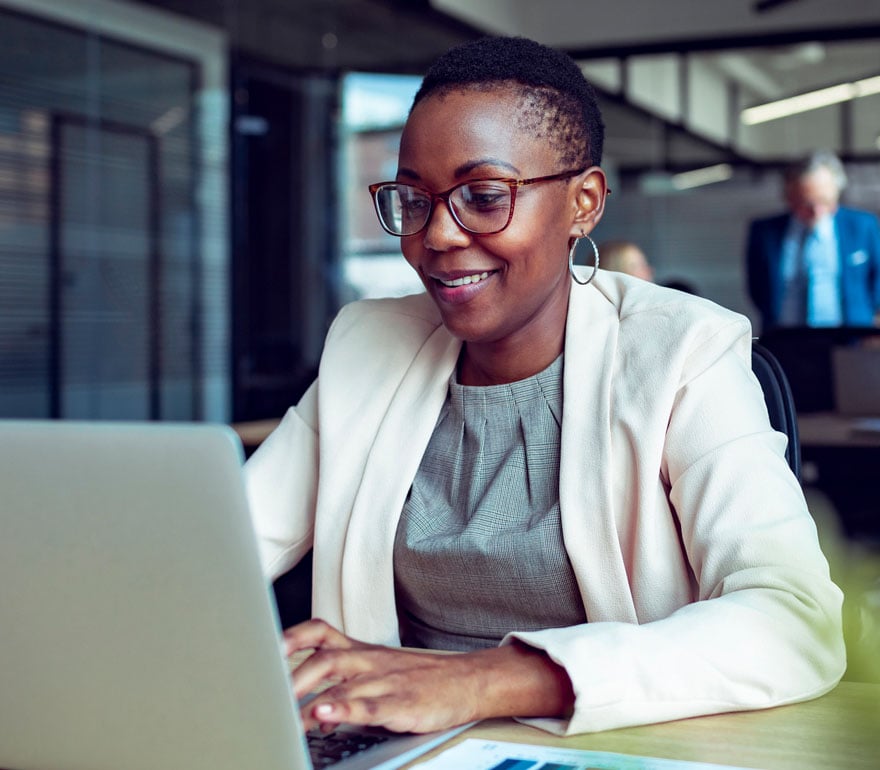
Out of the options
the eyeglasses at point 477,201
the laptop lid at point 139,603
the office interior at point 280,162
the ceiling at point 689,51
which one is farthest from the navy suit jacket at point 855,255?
the laptop lid at point 139,603

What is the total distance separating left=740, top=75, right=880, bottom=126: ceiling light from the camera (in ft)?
22.5

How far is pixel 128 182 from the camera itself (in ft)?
15.8

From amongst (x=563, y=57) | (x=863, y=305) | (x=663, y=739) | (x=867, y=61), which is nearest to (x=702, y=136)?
(x=867, y=61)

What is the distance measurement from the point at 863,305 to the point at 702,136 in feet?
7.02

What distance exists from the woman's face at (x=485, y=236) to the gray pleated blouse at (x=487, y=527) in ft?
0.37

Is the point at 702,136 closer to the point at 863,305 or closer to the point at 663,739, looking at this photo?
the point at 863,305

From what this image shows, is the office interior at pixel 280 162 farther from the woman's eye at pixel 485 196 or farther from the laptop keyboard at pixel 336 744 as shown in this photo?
the laptop keyboard at pixel 336 744

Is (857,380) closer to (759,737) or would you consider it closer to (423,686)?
(759,737)

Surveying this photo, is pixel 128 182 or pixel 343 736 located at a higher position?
pixel 128 182

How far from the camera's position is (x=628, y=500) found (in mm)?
1284

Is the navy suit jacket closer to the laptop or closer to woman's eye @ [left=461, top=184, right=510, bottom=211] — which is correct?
woman's eye @ [left=461, top=184, right=510, bottom=211]

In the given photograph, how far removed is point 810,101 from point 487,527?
6338mm

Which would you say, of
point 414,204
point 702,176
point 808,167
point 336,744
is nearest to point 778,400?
point 414,204

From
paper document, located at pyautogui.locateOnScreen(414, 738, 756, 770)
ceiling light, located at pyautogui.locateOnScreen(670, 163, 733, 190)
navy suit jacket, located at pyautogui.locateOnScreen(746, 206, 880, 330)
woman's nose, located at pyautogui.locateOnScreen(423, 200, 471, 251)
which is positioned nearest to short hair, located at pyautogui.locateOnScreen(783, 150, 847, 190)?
navy suit jacket, located at pyautogui.locateOnScreen(746, 206, 880, 330)
